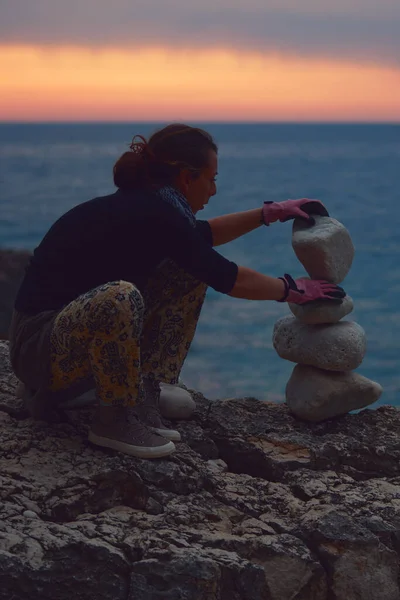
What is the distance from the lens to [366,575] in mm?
3170

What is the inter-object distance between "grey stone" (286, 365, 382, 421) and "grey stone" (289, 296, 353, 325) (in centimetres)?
26

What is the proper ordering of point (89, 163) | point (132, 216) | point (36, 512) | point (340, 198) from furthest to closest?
point (89, 163) < point (340, 198) < point (132, 216) < point (36, 512)

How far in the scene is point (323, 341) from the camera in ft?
13.1

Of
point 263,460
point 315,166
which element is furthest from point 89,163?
point 263,460

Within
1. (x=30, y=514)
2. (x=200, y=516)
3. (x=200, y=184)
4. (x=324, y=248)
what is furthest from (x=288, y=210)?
(x=30, y=514)

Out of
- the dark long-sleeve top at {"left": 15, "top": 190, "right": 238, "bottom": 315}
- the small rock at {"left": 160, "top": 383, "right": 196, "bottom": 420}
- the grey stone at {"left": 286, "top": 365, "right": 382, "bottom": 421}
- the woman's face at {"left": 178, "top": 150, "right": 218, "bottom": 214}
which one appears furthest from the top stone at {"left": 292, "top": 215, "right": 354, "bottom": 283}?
the small rock at {"left": 160, "top": 383, "right": 196, "bottom": 420}

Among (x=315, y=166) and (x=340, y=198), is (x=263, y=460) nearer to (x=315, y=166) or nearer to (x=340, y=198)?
(x=340, y=198)

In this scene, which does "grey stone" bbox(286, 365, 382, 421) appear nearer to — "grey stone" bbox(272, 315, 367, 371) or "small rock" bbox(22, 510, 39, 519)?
"grey stone" bbox(272, 315, 367, 371)

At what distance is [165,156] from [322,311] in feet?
3.26

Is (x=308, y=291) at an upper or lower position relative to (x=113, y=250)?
lower

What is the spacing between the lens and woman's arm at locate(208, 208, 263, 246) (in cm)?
400

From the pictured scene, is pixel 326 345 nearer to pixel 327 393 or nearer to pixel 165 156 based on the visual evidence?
pixel 327 393

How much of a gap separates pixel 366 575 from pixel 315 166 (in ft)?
169

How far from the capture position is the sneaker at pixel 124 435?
339cm
